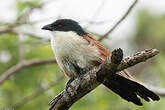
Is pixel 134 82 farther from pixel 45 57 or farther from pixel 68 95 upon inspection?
pixel 45 57

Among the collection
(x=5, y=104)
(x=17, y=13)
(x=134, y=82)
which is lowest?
(x=134, y=82)

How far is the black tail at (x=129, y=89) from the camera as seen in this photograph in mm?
4395

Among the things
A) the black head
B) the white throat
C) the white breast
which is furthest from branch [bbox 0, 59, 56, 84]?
the white breast

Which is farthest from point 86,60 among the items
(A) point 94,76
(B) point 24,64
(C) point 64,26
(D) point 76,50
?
(B) point 24,64

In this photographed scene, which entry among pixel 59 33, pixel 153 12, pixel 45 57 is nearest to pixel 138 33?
pixel 153 12

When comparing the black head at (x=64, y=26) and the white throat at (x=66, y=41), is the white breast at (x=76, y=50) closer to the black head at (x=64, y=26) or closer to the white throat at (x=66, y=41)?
the white throat at (x=66, y=41)

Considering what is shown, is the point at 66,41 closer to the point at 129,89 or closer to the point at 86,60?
the point at 86,60

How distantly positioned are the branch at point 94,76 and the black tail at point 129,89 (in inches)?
12.7

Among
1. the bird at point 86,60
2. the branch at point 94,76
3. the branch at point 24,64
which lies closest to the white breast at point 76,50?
the bird at point 86,60

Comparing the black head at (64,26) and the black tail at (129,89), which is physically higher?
the black head at (64,26)

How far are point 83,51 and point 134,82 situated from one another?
662mm

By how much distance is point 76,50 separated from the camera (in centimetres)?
472

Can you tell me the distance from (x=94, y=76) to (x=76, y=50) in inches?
22.6

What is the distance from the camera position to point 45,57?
23.0 feet
